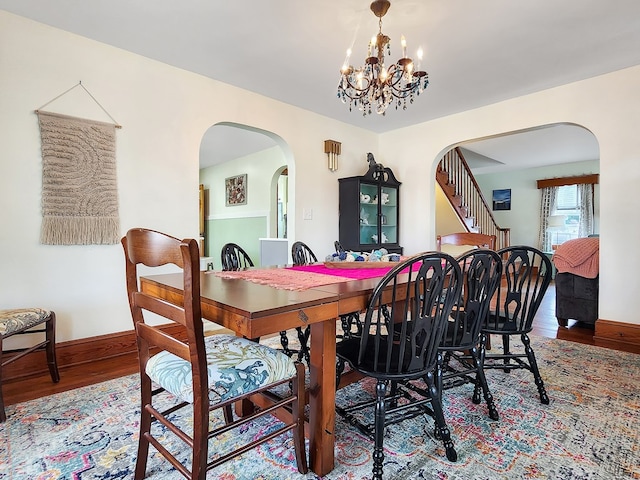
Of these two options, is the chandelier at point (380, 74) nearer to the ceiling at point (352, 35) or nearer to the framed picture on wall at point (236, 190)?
the ceiling at point (352, 35)

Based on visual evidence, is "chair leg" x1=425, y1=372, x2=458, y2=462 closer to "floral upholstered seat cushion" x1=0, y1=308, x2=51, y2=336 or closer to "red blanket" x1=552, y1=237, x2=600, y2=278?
"floral upholstered seat cushion" x1=0, y1=308, x2=51, y2=336

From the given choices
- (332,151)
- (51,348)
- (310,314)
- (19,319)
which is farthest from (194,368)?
(332,151)

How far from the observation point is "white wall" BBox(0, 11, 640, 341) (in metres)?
2.33

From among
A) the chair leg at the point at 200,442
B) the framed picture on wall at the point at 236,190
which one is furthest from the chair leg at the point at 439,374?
the framed picture on wall at the point at 236,190

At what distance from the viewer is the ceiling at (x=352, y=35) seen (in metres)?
2.17

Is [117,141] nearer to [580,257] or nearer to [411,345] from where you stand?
[411,345]

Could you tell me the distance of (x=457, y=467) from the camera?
1419mm

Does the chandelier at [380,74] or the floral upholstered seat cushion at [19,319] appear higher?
the chandelier at [380,74]

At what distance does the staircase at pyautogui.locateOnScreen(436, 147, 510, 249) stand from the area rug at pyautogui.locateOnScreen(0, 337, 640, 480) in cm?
400

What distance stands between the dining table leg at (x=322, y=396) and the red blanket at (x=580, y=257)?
320 cm

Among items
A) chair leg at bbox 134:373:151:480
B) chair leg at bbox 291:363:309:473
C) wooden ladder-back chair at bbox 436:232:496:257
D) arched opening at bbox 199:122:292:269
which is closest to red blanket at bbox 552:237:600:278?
wooden ladder-back chair at bbox 436:232:496:257

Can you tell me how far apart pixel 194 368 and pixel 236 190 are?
18.6ft

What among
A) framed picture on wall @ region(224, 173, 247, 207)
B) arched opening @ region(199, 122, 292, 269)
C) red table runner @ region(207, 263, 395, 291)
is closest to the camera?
red table runner @ region(207, 263, 395, 291)

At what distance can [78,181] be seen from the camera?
250 cm
